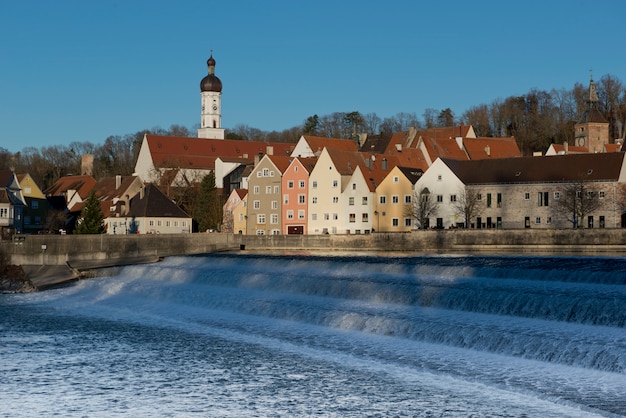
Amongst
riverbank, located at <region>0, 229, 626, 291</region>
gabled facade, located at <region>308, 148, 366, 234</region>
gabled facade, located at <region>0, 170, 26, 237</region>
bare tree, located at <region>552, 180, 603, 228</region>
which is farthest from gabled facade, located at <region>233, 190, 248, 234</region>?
bare tree, located at <region>552, 180, 603, 228</region>

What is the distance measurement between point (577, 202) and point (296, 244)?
71.4 ft

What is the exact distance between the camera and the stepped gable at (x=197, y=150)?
12150cm

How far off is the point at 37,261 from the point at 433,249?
28196mm

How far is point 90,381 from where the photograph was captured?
22484mm

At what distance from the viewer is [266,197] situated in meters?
84.9

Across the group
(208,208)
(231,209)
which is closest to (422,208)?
(208,208)

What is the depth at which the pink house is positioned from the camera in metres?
82.5

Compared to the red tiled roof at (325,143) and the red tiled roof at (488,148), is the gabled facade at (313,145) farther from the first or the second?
the red tiled roof at (488,148)

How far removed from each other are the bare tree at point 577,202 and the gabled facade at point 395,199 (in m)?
13.6

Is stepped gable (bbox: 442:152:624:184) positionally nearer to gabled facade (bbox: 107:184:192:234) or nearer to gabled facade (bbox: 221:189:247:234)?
gabled facade (bbox: 221:189:247:234)

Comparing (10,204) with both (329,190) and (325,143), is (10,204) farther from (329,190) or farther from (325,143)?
(325,143)

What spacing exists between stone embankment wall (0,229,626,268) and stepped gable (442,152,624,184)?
9.37 m

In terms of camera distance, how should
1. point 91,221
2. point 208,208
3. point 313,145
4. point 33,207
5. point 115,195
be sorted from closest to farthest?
point 91,221 < point 208,208 < point 33,207 < point 115,195 < point 313,145

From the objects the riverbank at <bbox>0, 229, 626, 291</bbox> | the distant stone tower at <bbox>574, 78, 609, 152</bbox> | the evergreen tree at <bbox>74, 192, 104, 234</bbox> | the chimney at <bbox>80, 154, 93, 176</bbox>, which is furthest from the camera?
the chimney at <bbox>80, 154, 93, 176</bbox>
